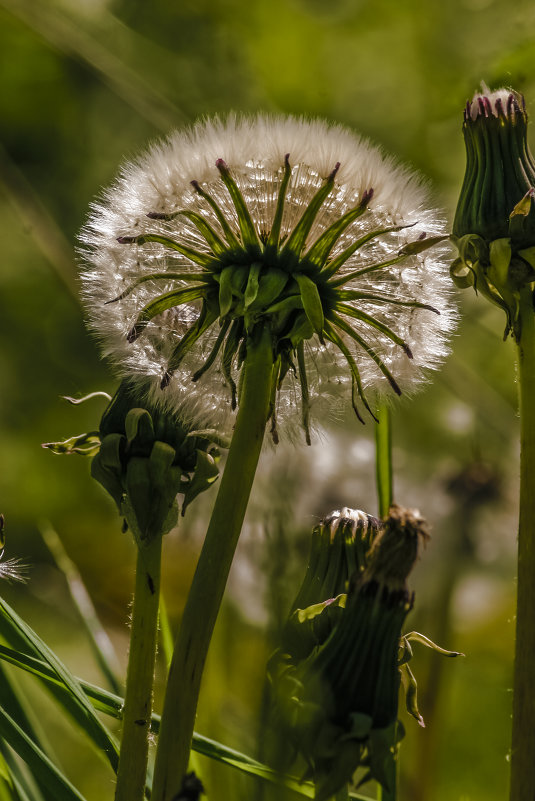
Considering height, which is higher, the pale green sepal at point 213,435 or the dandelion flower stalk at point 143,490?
the pale green sepal at point 213,435

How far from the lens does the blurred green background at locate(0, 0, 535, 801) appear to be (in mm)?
1729

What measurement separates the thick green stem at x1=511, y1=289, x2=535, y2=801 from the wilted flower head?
15cm

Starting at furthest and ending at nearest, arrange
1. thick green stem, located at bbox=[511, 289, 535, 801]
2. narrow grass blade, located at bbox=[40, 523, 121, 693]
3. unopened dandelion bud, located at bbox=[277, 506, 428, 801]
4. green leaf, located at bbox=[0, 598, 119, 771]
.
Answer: narrow grass blade, located at bbox=[40, 523, 121, 693]
green leaf, located at bbox=[0, 598, 119, 771]
thick green stem, located at bbox=[511, 289, 535, 801]
unopened dandelion bud, located at bbox=[277, 506, 428, 801]

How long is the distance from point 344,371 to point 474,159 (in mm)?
311

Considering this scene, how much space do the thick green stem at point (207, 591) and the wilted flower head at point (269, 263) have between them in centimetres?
9

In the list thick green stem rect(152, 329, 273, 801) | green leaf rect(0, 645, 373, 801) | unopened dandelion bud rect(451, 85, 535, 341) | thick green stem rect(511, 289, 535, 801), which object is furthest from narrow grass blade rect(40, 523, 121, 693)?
unopened dandelion bud rect(451, 85, 535, 341)

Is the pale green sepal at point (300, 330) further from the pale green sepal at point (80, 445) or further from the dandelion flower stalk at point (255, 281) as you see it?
the pale green sepal at point (80, 445)

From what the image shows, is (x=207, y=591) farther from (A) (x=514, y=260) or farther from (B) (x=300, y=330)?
(A) (x=514, y=260)

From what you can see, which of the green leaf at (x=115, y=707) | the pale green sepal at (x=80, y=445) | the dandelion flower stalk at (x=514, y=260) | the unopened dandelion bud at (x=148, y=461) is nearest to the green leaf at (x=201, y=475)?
the unopened dandelion bud at (x=148, y=461)

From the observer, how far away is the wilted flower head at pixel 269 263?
1.02 metres

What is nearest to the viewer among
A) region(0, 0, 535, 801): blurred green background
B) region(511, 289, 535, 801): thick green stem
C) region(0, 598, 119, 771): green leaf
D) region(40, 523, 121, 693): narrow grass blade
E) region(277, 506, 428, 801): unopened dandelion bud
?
region(277, 506, 428, 801): unopened dandelion bud

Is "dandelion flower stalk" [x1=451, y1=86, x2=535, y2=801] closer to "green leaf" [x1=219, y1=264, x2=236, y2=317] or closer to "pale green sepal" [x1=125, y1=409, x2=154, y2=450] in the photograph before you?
"green leaf" [x1=219, y1=264, x2=236, y2=317]

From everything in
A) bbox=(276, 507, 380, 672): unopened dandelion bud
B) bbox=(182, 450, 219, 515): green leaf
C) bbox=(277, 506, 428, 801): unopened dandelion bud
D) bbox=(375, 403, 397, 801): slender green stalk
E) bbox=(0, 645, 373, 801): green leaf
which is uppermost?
bbox=(375, 403, 397, 801): slender green stalk

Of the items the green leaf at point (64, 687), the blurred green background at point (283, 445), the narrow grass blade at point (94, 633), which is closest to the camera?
the green leaf at point (64, 687)
